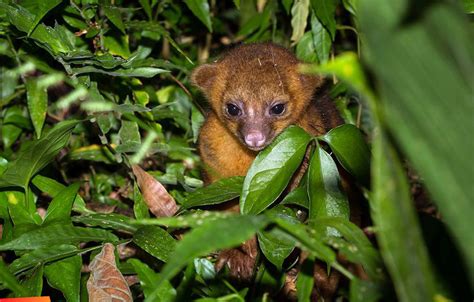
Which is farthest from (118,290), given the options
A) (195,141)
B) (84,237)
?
(195,141)

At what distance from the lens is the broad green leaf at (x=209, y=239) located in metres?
1.39

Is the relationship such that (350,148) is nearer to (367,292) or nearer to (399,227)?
(367,292)

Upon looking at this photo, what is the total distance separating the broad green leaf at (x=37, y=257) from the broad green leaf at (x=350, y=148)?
1199 millimetres

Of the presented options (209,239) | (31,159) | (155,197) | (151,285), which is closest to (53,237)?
(31,159)

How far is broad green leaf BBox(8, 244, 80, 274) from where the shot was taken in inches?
110

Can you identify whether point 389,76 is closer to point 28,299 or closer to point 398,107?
point 398,107

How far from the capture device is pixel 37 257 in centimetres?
281

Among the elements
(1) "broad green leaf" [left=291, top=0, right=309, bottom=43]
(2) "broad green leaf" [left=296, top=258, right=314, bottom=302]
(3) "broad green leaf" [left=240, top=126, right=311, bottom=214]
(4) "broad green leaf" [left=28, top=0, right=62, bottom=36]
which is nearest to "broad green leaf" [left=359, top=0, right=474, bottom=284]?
(2) "broad green leaf" [left=296, top=258, right=314, bottom=302]

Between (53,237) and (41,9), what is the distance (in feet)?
3.66

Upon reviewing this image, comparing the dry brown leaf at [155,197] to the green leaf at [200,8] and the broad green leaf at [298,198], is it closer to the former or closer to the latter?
the broad green leaf at [298,198]

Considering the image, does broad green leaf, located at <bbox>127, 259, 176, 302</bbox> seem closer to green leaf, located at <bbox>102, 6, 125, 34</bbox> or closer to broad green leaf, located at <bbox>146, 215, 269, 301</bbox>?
broad green leaf, located at <bbox>146, 215, 269, 301</bbox>

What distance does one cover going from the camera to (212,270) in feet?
10.4

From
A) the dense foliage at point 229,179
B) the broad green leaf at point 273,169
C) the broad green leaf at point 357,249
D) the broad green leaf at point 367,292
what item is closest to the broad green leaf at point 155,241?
the dense foliage at point 229,179

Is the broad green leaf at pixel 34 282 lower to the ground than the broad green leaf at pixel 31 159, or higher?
lower
